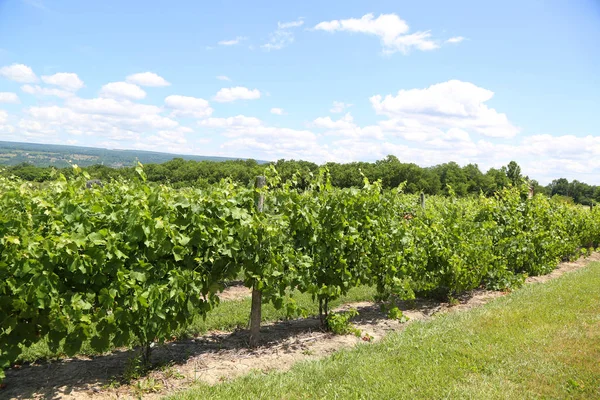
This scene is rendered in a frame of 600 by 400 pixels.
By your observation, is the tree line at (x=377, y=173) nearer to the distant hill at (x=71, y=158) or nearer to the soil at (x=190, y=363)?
the distant hill at (x=71, y=158)

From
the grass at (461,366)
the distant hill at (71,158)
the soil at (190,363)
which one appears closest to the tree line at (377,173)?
the distant hill at (71,158)

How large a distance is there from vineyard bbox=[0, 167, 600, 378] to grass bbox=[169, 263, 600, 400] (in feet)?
2.79

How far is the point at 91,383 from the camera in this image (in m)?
3.71

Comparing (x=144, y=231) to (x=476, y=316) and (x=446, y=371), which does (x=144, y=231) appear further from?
(x=476, y=316)

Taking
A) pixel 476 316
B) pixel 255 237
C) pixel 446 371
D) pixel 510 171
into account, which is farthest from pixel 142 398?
pixel 510 171

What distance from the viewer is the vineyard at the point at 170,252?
10.9 ft

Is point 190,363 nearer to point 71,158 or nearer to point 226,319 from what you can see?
point 226,319

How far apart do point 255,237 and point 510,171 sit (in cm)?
6413

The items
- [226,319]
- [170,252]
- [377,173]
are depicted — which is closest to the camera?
[170,252]

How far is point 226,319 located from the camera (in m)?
5.73

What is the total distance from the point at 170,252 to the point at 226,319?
217cm

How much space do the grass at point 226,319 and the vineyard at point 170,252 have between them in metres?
0.41

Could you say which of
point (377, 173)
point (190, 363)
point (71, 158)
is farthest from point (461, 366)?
point (377, 173)

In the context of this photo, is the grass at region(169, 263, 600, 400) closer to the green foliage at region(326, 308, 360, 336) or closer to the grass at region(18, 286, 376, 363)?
the green foliage at region(326, 308, 360, 336)
